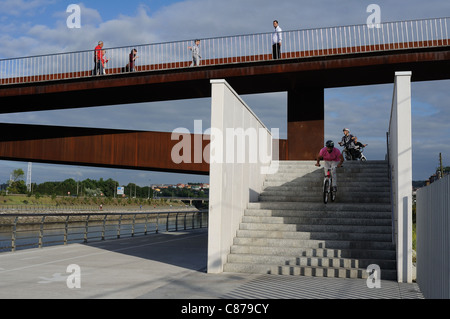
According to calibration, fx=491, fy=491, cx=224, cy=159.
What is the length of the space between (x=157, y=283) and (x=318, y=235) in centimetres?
414

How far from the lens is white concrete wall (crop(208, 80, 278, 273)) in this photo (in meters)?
9.58

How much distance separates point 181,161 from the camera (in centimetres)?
2133

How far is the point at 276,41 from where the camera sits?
18.9 metres

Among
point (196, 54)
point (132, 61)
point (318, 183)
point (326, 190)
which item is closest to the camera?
point (326, 190)

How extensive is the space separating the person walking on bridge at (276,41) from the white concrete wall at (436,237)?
12.6 m

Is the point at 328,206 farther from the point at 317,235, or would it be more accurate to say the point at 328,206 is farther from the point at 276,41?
the point at 276,41

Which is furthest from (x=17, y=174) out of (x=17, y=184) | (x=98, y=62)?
(x=98, y=62)

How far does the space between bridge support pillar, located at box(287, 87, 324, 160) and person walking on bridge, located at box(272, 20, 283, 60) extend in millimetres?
2348

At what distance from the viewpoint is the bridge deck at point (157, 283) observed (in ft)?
23.3

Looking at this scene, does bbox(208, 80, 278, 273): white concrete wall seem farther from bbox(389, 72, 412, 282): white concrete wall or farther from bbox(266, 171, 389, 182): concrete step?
bbox(389, 72, 412, 282): white concrete wall

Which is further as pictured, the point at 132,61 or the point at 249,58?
the point at 132,61

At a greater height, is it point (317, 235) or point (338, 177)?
point (338, 177)

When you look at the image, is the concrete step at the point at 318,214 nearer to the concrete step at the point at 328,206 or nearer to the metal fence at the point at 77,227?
the concrete step at the point at 328,206
